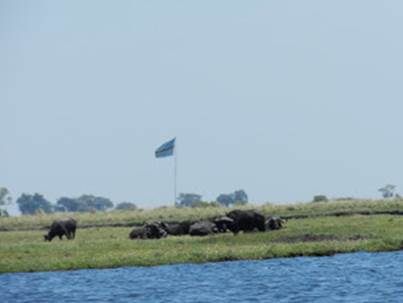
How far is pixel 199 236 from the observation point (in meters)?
53.5

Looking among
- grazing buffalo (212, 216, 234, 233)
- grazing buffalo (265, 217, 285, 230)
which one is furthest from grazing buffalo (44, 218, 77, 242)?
grazing buffalo (265, 217, 285, 230)

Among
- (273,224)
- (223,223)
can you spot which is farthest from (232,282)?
(223,223)

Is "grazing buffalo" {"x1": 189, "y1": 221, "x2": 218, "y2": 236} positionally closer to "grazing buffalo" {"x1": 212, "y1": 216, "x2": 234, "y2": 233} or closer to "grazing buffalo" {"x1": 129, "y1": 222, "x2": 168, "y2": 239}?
"grazing buffalo" {"x1": 212, "y1": 216, "x2": 234, "y2": 233}

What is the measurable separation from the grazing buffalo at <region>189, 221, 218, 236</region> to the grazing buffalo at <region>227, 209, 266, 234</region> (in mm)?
1482

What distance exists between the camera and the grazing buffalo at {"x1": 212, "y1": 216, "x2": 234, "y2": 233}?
5306cm

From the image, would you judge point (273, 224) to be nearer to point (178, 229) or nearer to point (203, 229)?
point (203, 229)

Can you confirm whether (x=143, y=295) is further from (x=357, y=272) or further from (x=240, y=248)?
(x=240, y=248)

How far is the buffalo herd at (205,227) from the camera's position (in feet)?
173

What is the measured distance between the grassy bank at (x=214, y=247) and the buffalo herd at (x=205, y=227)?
96cm

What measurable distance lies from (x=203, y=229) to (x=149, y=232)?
2.61 meters

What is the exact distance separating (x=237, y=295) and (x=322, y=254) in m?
9.80

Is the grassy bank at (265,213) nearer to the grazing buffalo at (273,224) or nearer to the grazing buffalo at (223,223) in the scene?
the grazing buffalo at (273,224)

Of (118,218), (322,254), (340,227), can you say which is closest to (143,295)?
(322,254)

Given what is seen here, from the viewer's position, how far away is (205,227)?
5419 cm
